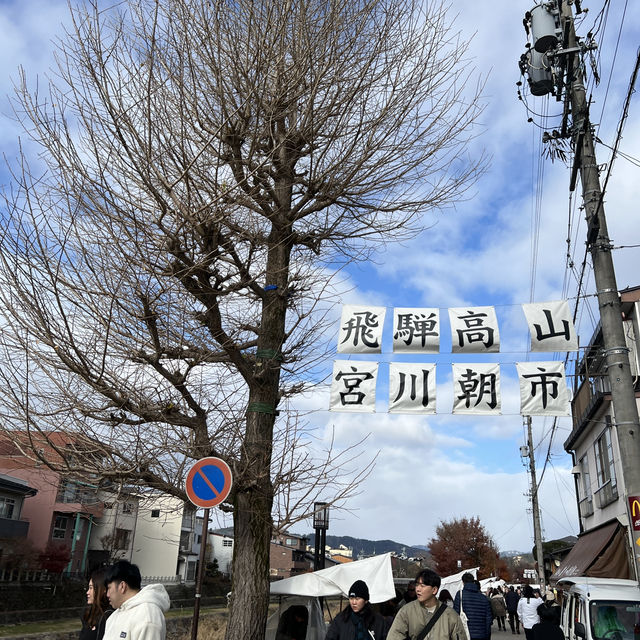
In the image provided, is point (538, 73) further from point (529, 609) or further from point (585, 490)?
point (585, 490)

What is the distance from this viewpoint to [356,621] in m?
5.94

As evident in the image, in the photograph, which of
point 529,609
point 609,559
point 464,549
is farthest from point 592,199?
point 464,549

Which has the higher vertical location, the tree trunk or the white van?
the tree trunk

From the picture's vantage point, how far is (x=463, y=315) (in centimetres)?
976

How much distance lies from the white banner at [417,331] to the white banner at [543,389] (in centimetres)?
151

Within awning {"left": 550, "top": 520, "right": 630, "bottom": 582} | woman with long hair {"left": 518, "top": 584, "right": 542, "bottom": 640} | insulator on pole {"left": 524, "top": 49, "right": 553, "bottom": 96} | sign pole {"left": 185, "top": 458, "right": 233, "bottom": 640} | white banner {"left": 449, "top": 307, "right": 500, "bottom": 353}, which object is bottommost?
woman with long hair {"left": 518, "top": 584, "right": 542, "bottom": 640}

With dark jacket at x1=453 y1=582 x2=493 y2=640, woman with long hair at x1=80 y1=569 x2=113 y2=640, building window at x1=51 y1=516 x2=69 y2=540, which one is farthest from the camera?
building window at x1=51 y1=516 x2=69 y2=540

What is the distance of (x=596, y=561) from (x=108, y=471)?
1250 centimetres

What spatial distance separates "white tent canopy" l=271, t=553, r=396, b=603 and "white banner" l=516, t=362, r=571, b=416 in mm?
3335

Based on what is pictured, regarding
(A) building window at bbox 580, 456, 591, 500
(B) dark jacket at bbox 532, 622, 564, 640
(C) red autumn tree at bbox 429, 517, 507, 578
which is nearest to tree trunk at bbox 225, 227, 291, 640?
(B) dark jacket at bbox 532, 622, 564, 640

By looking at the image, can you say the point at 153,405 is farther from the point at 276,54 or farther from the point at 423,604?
the point at 276,54

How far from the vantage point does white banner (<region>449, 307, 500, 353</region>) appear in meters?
9.53

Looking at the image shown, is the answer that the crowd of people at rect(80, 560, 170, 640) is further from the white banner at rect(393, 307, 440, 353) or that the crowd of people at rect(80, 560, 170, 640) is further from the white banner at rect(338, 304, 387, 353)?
the white banner at rect(393, 307, 440, 353)

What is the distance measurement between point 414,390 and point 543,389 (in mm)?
2059
